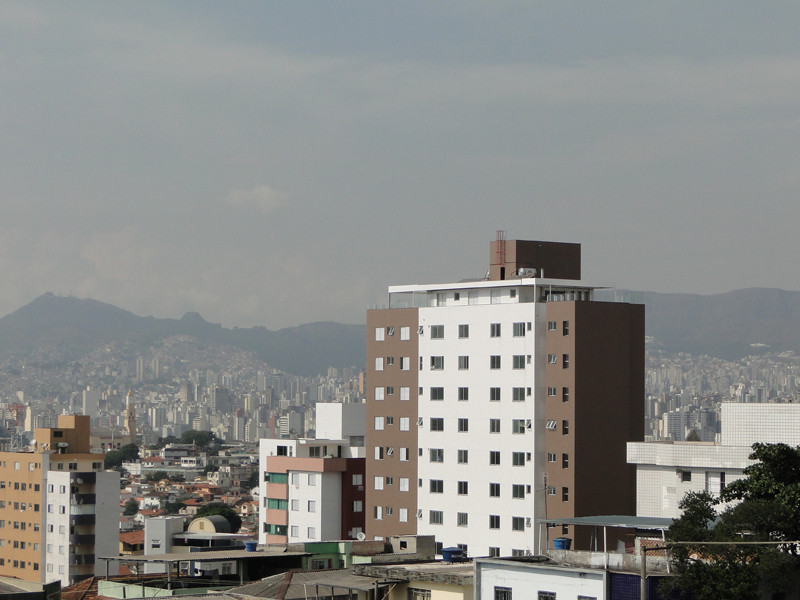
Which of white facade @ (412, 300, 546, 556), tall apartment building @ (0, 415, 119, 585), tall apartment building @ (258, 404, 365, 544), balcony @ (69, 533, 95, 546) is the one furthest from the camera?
tall apartment building @ (0, 415, 119, 585)

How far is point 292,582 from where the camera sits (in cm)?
3959

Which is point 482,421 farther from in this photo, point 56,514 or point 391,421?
point 56,514

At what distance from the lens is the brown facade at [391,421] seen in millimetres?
83250

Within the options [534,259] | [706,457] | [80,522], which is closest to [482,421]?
[534,259]

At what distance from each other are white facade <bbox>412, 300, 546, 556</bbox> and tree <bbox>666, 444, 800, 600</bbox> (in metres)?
36.2

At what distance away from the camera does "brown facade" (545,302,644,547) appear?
73.5 meters

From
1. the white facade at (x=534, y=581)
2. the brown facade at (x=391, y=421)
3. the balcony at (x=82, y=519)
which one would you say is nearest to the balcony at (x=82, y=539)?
the balcony at (x=82, y=519)

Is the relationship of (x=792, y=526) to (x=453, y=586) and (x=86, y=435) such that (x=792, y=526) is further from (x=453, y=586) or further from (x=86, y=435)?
(x=86, y=435)

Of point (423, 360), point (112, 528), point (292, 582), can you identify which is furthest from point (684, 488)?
point (112, 528)

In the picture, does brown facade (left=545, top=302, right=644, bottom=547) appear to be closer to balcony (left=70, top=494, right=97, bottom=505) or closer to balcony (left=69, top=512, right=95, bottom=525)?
balcony (left=70, top=494, right=97, bottom=505)

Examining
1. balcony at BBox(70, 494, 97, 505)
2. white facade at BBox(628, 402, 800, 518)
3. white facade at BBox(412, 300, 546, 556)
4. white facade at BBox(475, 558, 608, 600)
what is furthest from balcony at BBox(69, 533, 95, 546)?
white facade at BBox(475, 558, 608, 600)

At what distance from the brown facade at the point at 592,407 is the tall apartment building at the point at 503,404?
79 mm

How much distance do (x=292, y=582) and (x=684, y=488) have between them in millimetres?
32182

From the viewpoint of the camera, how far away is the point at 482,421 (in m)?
79.7
